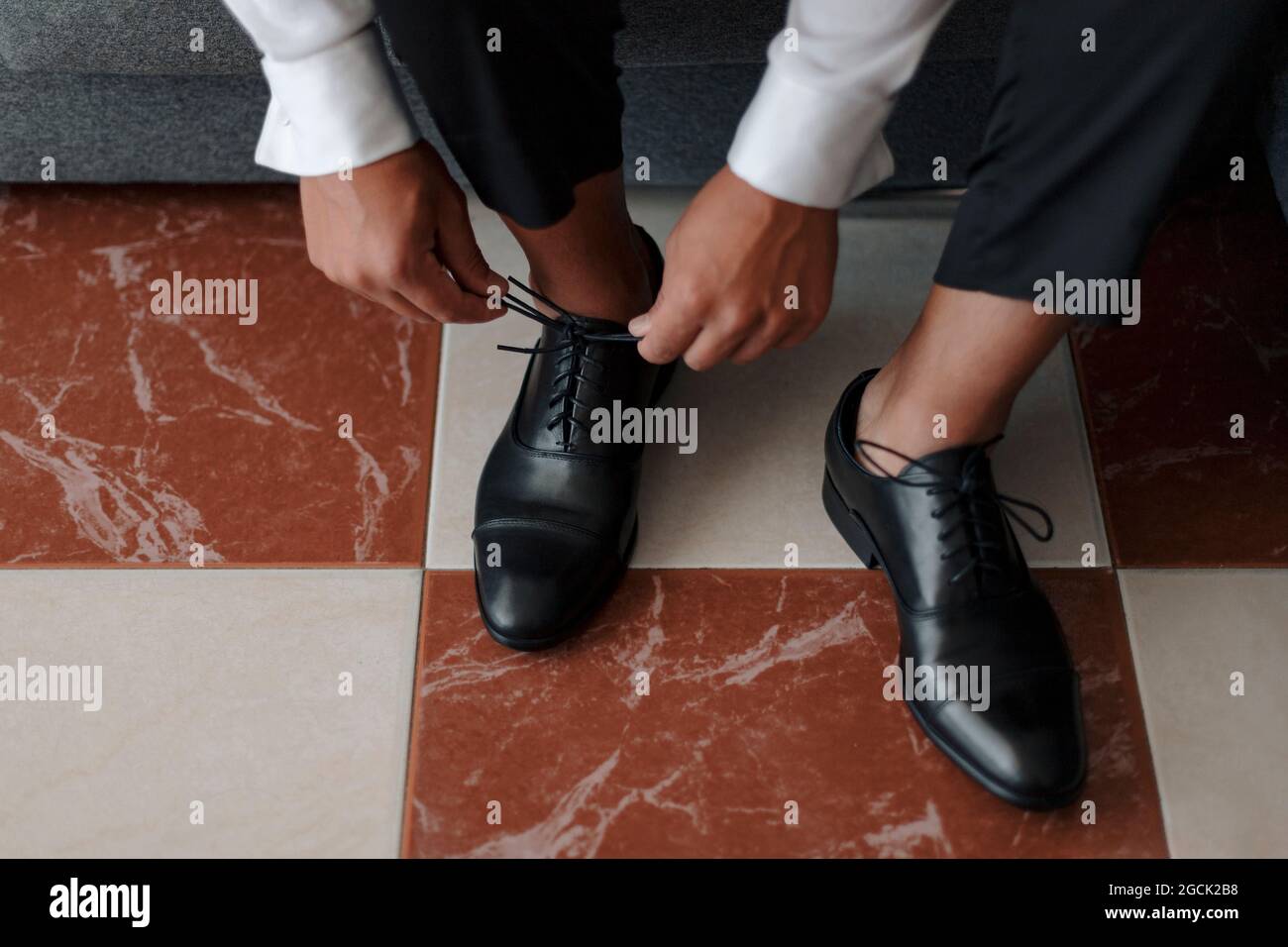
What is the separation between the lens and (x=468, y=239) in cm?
71

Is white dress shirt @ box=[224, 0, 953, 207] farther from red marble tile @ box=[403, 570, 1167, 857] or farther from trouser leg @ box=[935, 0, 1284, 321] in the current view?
red marble tile @ box=[403, 570, 1167, 857]

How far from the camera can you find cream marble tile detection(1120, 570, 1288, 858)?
762 millimetres

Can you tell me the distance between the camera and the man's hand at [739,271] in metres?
0.65

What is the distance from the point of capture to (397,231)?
656 mm

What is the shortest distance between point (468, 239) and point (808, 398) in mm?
390

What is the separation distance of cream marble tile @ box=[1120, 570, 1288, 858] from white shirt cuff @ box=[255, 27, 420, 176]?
2.16 ft

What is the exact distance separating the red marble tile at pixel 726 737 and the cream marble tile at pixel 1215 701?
2 cm

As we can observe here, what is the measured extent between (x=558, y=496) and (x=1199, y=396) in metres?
0.59

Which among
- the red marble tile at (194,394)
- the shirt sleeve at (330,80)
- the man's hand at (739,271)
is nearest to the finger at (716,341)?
the man's hand at (739,271)

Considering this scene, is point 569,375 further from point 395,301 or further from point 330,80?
point 330,80

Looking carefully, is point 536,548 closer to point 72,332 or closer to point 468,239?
point 468,239

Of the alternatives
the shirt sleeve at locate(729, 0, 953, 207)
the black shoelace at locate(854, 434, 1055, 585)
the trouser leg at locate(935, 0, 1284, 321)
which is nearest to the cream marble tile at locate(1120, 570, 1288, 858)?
the black shoelace at locate(854, 434, 1055, 585)

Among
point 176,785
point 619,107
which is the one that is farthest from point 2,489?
point 619,107

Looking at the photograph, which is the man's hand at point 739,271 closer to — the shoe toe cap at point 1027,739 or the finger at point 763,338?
the finger at point 763,338
